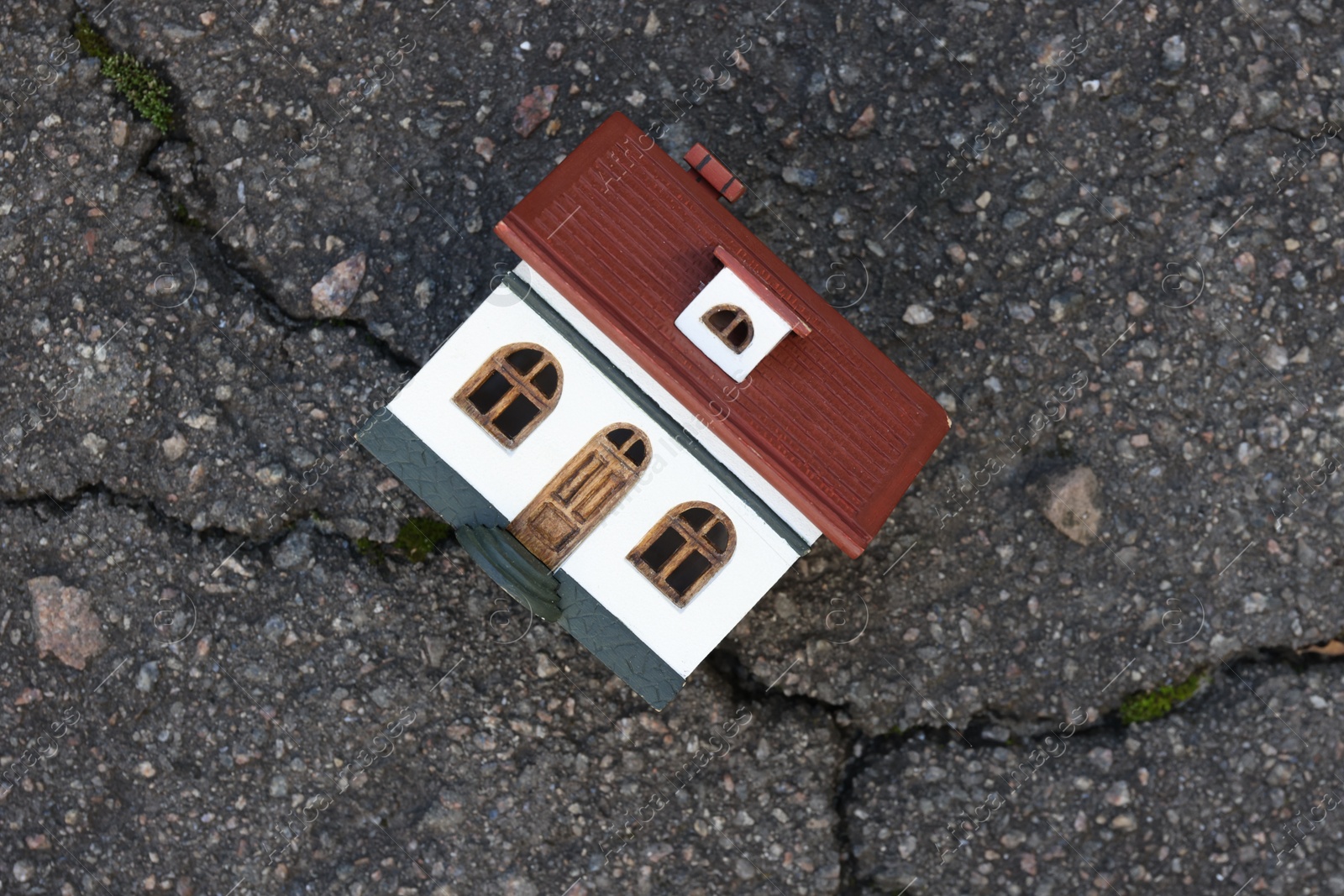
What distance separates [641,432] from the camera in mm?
3609

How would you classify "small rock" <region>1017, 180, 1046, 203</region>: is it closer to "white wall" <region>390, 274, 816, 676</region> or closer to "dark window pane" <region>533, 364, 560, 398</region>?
"white wall" <region>390, 274, 816, 676</region>

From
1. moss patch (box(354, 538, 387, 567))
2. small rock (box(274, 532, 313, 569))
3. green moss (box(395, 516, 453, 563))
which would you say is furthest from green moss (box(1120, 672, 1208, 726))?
small rock (box(274, 532, 313, 569))

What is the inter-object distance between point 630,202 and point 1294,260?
3438 millimetres

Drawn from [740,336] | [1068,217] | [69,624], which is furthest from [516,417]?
[1068,217]

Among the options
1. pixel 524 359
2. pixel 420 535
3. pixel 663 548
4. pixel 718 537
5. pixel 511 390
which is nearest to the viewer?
pixel 511 390

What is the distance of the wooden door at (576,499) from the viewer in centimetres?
359

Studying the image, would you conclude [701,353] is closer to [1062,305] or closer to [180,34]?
[1062,305]

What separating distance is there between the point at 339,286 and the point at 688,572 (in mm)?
2212

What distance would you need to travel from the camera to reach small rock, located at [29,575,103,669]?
178 inches

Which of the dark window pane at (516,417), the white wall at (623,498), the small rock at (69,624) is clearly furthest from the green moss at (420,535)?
the small rock at (69,624)

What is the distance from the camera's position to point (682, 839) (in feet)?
14.7

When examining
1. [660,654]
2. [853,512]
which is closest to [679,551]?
[660,654]

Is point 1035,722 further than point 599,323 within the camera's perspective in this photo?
Yes

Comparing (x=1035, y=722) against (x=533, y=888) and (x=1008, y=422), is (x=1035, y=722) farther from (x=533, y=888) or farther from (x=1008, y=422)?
(x=533, y=888)
